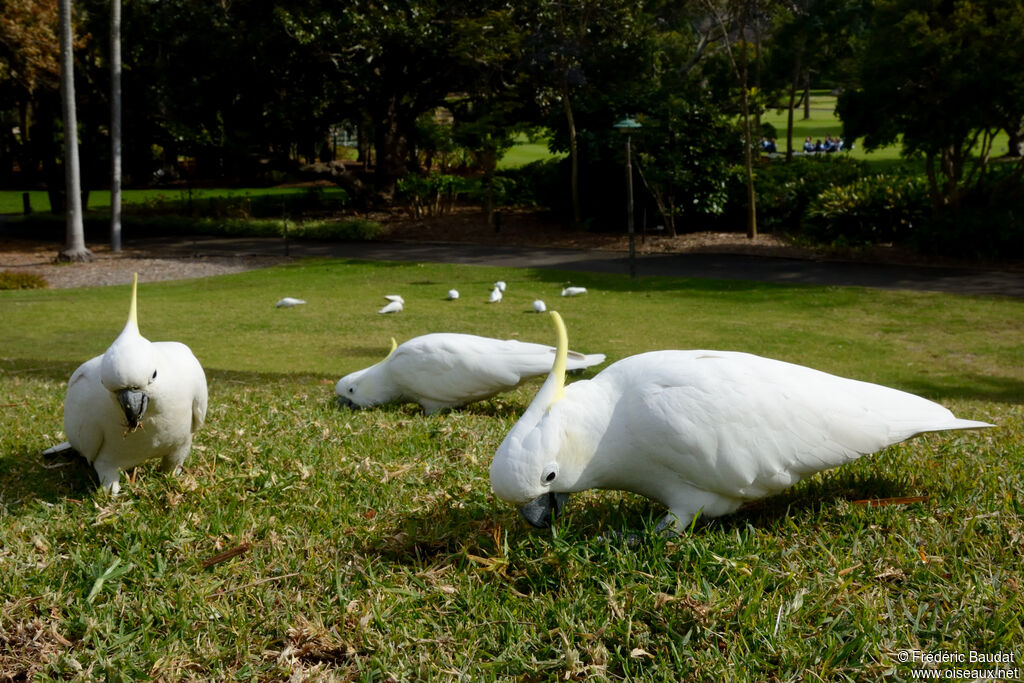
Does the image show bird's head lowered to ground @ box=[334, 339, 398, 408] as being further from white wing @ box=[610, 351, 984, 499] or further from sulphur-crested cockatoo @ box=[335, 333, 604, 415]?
white wing @ box=[610, 351, 984, 499]

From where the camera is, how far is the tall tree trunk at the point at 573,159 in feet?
58.7

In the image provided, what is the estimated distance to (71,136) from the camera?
53.0ft

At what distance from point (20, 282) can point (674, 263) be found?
10.9 metres

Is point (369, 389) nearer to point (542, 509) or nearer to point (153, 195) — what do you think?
point (542, 509)

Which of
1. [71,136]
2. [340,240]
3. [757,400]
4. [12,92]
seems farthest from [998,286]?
[12,92]

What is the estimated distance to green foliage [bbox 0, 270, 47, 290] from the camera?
534 inches

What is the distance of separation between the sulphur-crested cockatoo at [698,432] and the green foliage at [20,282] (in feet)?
45.4

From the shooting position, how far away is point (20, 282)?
13742 mm

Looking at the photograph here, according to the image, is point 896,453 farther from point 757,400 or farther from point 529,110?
point 529,110

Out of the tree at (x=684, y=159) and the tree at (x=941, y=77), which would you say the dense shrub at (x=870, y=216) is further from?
the tree at (x=684, y=159)

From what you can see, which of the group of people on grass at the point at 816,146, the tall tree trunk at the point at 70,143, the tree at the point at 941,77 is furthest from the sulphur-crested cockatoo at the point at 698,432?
the group of people on grass at the point at 816,146

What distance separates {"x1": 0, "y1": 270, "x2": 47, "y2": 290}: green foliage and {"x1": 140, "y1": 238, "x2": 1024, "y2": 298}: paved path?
3856 mm

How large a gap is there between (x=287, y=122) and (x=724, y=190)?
11821mm

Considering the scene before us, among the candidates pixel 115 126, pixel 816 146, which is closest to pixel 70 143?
pixel 115 126
